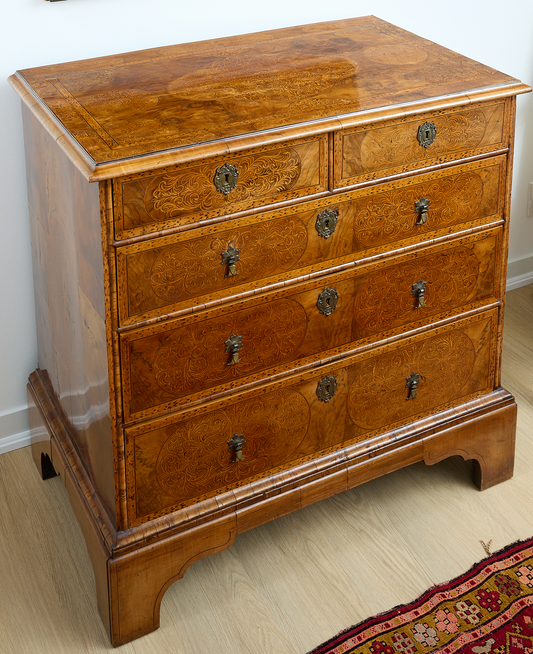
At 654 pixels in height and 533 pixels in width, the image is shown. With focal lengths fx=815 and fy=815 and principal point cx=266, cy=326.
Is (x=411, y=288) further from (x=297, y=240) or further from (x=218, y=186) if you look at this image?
(x=218, y=186)

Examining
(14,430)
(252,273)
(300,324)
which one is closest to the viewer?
(252,273)

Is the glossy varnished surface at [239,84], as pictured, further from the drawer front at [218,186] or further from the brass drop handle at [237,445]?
the brass drop handle at [237,445]

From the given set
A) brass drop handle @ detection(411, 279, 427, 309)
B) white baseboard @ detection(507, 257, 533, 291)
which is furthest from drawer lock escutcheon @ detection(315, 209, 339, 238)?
white baseboard @ detection(507, 257, 533, 291)

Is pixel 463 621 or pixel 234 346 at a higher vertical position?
pixel 234 346

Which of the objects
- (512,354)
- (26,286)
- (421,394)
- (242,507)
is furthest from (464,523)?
(26,286)

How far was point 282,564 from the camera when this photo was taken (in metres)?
2.20

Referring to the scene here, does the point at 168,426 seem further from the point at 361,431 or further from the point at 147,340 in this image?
the point at 361,431

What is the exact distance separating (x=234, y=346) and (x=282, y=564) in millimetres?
705

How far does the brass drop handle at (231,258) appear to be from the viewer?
5.72 ft

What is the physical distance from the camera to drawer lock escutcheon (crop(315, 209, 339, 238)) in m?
1.83

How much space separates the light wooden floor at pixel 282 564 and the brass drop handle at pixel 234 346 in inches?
26.4

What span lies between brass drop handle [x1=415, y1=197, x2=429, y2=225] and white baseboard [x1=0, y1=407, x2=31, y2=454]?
136cm

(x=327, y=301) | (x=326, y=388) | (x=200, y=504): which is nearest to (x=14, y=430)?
(x=200, y=504)

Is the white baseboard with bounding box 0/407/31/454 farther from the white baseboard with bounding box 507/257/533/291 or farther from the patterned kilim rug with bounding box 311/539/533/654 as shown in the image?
the white baseboard with bounding box 507/257/533/291
